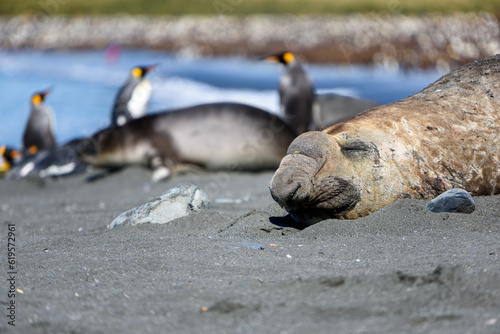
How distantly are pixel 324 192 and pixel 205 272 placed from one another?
34.8 inches

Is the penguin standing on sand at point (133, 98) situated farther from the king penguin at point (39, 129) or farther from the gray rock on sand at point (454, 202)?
the gray rock on sand at point (454, 202)

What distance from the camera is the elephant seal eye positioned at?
3006 millimetres

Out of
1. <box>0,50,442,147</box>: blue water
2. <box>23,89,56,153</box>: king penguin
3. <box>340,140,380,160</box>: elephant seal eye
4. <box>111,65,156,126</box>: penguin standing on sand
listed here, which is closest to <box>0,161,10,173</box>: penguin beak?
<box>23,89,56,153</box>: king penguin

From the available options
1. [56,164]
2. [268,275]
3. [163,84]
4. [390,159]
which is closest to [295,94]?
[56,164]

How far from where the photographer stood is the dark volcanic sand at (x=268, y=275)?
1.80m

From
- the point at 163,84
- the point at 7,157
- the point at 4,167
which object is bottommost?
the point at 163,84

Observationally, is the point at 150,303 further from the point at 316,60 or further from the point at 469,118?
the point at 316,60

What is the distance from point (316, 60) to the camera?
1991cm

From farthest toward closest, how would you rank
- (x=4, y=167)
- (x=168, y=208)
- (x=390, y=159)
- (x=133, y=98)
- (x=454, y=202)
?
(x=133, y=98)
(x=4, y=167)
(x=168, y=208)
(x=390, y=159)
(x=454, y=202)

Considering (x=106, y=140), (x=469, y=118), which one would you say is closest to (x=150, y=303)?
(x=469, y=118)

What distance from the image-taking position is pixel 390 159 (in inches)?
119

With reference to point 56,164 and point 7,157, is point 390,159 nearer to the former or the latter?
point 56,164

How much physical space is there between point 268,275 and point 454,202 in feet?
3.90

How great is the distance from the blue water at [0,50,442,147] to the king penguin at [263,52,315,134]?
8.58 ft
